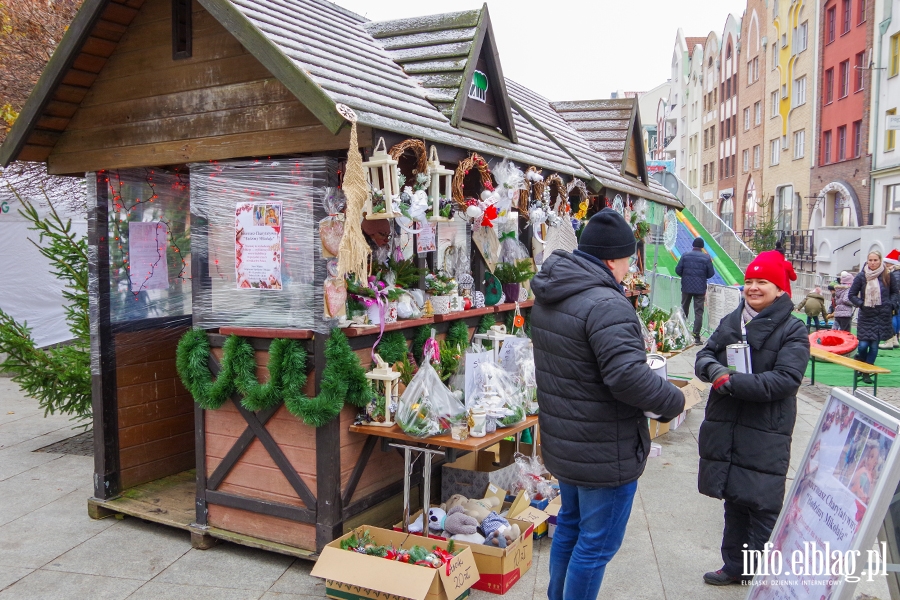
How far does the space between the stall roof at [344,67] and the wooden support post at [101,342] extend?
25.0 inches

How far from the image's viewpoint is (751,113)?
134ft

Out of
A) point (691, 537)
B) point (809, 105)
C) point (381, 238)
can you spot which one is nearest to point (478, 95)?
point (381, 238)

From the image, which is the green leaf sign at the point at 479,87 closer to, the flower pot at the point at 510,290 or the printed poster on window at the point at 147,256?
the flower pot at the point at 510,290

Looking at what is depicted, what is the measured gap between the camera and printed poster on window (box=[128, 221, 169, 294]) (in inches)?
213

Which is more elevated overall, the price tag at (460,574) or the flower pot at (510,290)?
the flower pot at (510,290)

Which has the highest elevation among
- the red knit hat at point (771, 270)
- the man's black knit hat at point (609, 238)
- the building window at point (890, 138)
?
the building window at point (890, 138)

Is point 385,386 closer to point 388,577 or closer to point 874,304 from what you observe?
point 388,577

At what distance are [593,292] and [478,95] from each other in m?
3.29

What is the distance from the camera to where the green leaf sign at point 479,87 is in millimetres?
5941

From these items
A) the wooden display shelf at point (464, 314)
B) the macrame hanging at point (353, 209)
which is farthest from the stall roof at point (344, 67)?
the wooden display shelf at point (464, 314)

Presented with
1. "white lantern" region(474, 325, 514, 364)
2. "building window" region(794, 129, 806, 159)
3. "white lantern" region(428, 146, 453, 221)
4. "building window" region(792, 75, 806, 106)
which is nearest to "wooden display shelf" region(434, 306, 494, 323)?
"white lantern" region(474, 325, 514, 364)

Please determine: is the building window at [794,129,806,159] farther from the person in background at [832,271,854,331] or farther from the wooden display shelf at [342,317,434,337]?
the wooden display shelf at [342,317,434,337]

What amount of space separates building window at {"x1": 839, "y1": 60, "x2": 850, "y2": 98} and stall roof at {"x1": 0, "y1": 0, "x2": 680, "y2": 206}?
1047 inches

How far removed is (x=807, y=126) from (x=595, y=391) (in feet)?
111
